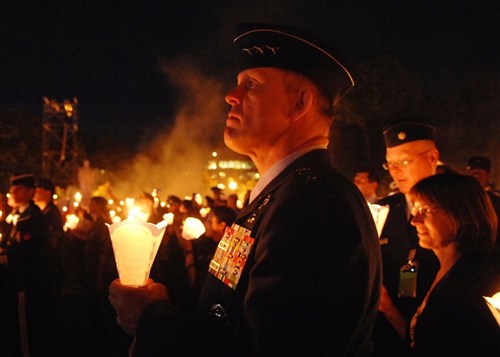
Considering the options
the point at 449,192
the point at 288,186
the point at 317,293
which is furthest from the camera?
the point at 449,192

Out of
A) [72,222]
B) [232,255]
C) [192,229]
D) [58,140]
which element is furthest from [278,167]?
[58,140]

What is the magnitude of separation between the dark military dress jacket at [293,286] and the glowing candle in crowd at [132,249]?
176 mm

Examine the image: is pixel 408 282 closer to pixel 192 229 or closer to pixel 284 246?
pixel 284 246

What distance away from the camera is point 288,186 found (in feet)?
5.99

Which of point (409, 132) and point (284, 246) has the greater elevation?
point (409, 132)

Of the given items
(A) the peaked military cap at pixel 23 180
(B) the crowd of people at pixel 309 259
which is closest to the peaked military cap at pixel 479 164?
(B) the crowd of people at pixel 309 259

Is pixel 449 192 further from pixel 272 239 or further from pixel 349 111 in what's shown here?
pixel 349 111

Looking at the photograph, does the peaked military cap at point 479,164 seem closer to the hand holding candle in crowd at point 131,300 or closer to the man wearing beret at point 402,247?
the man wearing beret at point 402,247

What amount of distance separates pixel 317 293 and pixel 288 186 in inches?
17.9

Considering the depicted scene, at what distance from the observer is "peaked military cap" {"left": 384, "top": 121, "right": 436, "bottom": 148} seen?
14.6 feet

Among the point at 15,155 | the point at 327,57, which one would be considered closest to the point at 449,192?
the point at 327,57

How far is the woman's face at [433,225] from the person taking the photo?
9.98 ft

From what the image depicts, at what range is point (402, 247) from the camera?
392 centimetres

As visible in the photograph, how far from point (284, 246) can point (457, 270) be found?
1.77 m
